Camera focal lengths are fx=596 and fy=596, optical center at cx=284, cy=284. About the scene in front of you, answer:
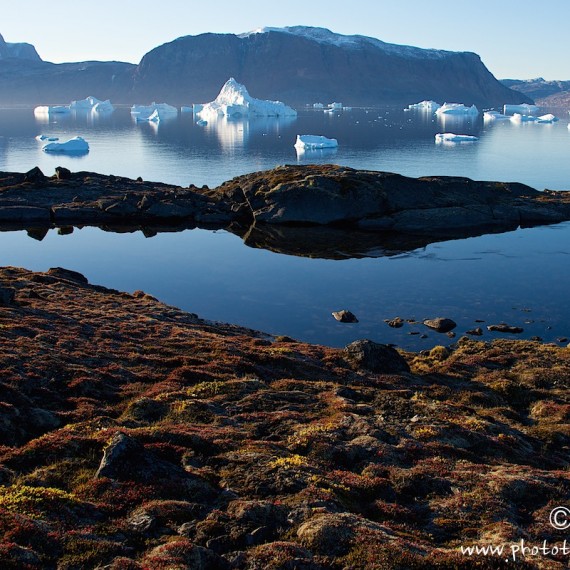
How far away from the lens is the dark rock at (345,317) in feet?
170

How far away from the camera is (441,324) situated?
49.9 metres

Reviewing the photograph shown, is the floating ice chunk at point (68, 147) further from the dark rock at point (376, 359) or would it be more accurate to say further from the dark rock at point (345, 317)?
the dark rock at point (376, 359)

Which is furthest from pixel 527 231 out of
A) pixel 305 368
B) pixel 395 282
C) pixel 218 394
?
pixel 218 394

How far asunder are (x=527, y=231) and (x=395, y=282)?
126ft

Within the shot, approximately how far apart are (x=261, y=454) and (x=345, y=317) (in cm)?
3266

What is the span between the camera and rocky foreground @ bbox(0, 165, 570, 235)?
309ft

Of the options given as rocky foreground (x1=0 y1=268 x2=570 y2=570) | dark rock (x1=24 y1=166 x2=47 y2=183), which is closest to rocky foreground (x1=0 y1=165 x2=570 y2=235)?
dark rock (x1=24 y1=166 x2=47 y2=183)

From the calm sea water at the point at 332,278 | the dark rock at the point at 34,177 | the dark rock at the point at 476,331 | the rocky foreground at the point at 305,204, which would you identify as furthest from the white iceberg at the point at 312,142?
the dark rock at the point at 476,331

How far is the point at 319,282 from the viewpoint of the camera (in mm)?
64375

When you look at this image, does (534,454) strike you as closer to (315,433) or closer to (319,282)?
(315,433)

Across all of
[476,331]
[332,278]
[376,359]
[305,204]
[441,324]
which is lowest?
[476,331]

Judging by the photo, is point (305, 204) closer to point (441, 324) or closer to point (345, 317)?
point (345, 317)

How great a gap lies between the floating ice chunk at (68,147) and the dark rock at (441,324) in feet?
482

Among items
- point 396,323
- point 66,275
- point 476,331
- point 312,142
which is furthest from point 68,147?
point 476,331
